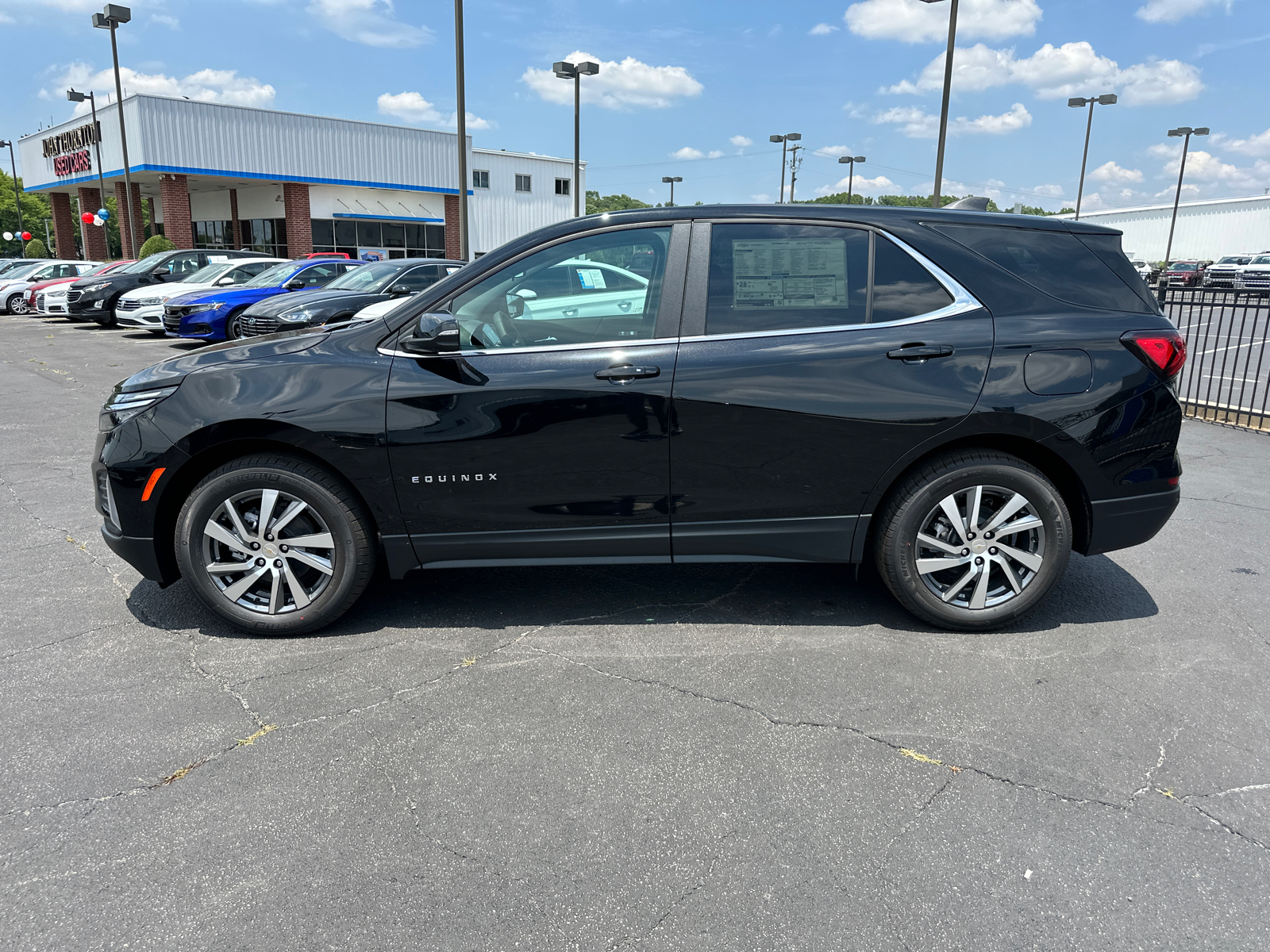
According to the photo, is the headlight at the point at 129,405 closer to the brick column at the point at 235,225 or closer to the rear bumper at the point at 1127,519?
the rear bumper at the point at 1127,519

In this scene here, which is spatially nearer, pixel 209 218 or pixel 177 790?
pixel 177 790

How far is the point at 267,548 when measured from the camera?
3809 mm

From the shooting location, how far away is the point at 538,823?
264 cm

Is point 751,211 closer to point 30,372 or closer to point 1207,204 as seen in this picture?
point 30,372

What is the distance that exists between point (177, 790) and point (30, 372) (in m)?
12.5

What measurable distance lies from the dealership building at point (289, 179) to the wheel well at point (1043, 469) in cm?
3073

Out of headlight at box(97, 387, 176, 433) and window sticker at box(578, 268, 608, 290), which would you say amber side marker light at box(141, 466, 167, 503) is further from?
window sticker at box(578, 268, 608, 290)

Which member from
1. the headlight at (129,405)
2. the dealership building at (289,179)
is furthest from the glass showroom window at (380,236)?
the headlight at (129,405)

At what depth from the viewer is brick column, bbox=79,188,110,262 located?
44344mm

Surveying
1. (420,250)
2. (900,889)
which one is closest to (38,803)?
(900,889)

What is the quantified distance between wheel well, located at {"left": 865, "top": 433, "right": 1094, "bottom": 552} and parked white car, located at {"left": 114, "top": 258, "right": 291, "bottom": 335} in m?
16.4

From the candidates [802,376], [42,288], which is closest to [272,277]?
[42,288]

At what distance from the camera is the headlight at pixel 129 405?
379 centimetres

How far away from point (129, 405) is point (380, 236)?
41002mm
